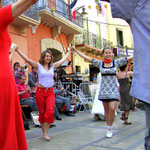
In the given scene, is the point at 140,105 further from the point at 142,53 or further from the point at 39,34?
the point at 39,34

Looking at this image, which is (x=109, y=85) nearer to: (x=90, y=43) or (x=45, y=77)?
(x=45, y=77)

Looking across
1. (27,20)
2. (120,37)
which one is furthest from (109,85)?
(120,37)

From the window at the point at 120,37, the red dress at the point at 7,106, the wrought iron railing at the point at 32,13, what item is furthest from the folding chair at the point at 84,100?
the window at the point at 120,37

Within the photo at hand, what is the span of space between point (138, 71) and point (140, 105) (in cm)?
34

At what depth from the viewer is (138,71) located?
1.60 metres

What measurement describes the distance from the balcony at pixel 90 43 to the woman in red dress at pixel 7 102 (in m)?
14.2

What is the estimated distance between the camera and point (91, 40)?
18188 mm

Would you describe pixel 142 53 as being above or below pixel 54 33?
below

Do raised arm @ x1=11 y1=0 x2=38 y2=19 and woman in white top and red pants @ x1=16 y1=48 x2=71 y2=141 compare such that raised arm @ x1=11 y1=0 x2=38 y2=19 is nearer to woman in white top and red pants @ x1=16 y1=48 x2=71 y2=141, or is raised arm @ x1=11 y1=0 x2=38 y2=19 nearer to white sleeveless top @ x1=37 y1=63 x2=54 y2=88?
woman in white top and red pants @ x1=16 y1=48 x2=71 y2=141

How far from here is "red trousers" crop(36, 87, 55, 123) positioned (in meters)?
4.14

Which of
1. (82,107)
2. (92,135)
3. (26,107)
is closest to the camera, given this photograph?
(92,135)

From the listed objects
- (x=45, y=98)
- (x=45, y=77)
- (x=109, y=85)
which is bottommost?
(x=45, y=98)

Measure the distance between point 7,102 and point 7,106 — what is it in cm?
4

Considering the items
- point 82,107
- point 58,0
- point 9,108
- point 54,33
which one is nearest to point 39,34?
point 54,33
